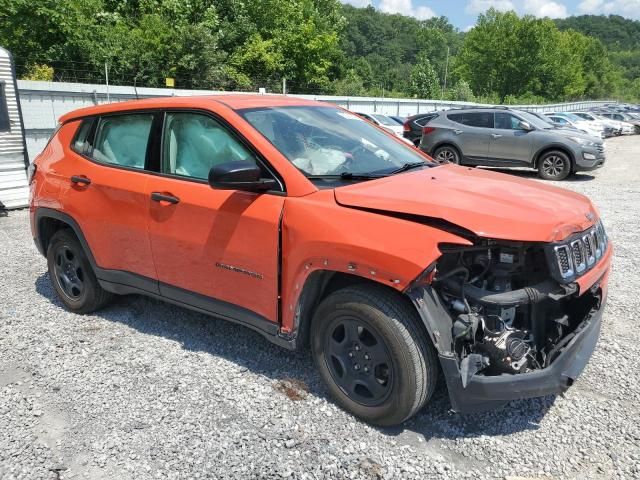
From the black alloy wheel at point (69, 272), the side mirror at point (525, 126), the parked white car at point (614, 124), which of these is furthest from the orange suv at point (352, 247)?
the parked white car at point (614, 124)

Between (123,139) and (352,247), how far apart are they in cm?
229

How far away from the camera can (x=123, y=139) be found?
4059mm

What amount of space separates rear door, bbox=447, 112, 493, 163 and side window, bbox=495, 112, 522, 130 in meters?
0.20

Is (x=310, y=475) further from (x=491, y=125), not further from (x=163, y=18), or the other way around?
(x=163, y=18)

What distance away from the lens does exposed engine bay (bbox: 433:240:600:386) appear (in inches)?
104

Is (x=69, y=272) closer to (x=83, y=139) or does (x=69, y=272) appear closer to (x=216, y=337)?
(x=83, y=139)

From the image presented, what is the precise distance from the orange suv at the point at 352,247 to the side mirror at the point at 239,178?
0.04 ft

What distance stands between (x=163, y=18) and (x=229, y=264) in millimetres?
31649

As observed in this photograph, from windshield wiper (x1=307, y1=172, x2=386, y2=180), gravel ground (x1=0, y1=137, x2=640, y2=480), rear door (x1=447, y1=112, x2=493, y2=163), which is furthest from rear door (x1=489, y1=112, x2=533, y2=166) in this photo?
windshield wiper (x1=307, y1=172, x2=386, y2=180)

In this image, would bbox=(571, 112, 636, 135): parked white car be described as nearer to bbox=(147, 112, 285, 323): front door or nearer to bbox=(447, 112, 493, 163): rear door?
bbox=(447, 112, 493, 163): rear door

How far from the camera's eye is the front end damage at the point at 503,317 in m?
2.59

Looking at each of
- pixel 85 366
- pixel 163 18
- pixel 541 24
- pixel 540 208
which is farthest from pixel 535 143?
pixel 541 24

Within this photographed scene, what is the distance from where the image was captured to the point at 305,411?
310 cm

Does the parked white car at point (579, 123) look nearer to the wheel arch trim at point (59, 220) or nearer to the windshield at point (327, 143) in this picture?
the windshield at point (327, 143)
